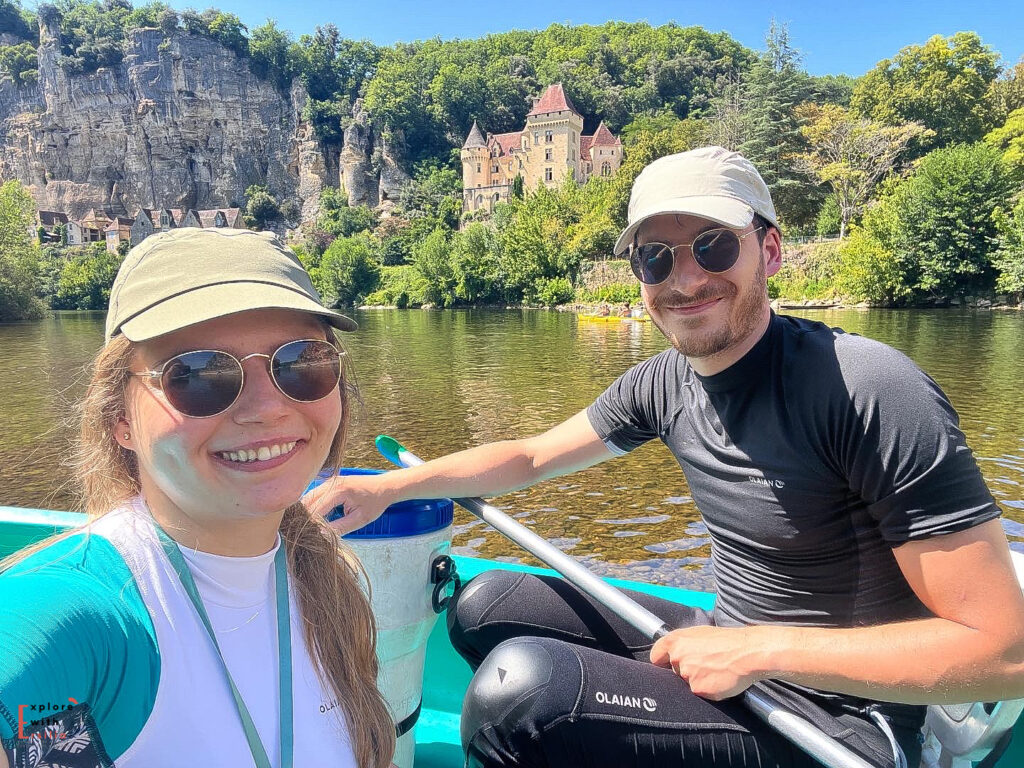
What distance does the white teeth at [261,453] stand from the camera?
3.16ft

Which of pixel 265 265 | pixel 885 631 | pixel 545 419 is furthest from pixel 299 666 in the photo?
pixel 545 419

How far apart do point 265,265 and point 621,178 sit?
50.7m

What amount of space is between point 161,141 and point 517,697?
96162 millimetres

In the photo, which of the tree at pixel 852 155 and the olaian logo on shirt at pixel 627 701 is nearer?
the olaian logo on shirt at pixel 627 701

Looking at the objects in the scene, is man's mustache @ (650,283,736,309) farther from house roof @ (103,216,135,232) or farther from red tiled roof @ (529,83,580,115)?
house roof @ (103,216,135,232)

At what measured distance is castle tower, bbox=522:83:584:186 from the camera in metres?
67.9

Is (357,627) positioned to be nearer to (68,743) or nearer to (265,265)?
(68,743)

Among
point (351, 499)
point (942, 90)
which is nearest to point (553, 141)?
point (942, 90)

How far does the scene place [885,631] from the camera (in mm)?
1292

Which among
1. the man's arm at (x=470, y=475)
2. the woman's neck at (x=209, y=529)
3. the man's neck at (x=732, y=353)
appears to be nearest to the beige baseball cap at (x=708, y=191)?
the man's neck at (x=732, y=353)

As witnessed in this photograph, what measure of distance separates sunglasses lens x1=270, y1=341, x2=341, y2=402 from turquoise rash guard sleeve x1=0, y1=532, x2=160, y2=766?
0.34 m

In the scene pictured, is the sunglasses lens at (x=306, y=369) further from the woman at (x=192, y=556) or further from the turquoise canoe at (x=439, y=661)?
the turquoise canoe at (x=439, y=661)

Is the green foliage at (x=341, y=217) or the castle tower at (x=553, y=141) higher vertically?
the castle tower at (x=553, y=141)


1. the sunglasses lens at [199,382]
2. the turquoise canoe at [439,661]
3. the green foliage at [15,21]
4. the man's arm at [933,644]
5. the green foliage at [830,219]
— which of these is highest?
the green foliage at [15,21]
